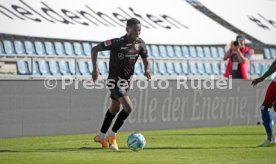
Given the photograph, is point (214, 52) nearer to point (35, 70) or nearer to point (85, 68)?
point (85, 68)

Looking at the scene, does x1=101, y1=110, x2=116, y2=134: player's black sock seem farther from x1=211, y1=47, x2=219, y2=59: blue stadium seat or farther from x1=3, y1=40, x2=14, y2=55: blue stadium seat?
x1=211, y1=47, x2=219, y2=59: blue stadium seat

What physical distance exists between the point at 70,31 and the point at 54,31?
0.78 metres

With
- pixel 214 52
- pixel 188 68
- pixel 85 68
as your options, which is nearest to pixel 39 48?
pixel 85 68

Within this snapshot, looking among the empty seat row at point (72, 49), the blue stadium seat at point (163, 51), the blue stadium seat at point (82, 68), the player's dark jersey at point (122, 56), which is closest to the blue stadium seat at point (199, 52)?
the empty seat row at point (72, 49)

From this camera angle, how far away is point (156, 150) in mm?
13320

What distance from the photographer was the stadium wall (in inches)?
675

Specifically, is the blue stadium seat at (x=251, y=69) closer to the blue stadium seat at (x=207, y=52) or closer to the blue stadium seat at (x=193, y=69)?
the blue stadium seat at (x=193, y=69)

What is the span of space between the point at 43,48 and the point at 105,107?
6609 millimetres

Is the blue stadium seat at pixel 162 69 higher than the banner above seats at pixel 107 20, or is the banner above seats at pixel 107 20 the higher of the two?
the banner above seats at pixel 107 20

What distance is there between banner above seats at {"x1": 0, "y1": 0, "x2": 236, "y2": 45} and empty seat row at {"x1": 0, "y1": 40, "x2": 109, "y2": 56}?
A: 0.40 meters

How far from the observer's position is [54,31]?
86.1 ft

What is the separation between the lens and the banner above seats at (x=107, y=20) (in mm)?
25359

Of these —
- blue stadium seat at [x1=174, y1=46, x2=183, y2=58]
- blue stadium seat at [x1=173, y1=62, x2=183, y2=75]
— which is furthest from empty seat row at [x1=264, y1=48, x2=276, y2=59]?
blue stadium seat at [x1=173, y1=62, x2=183, y2=75]

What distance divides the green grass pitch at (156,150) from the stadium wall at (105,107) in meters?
0.59
